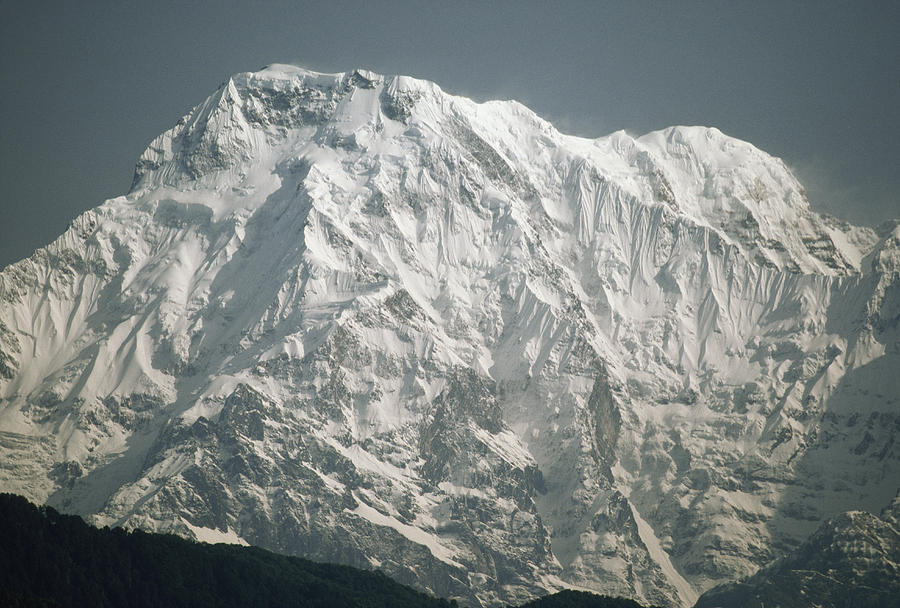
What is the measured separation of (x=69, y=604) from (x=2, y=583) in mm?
8973

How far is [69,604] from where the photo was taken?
198125mm

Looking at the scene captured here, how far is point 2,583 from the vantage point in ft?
634
